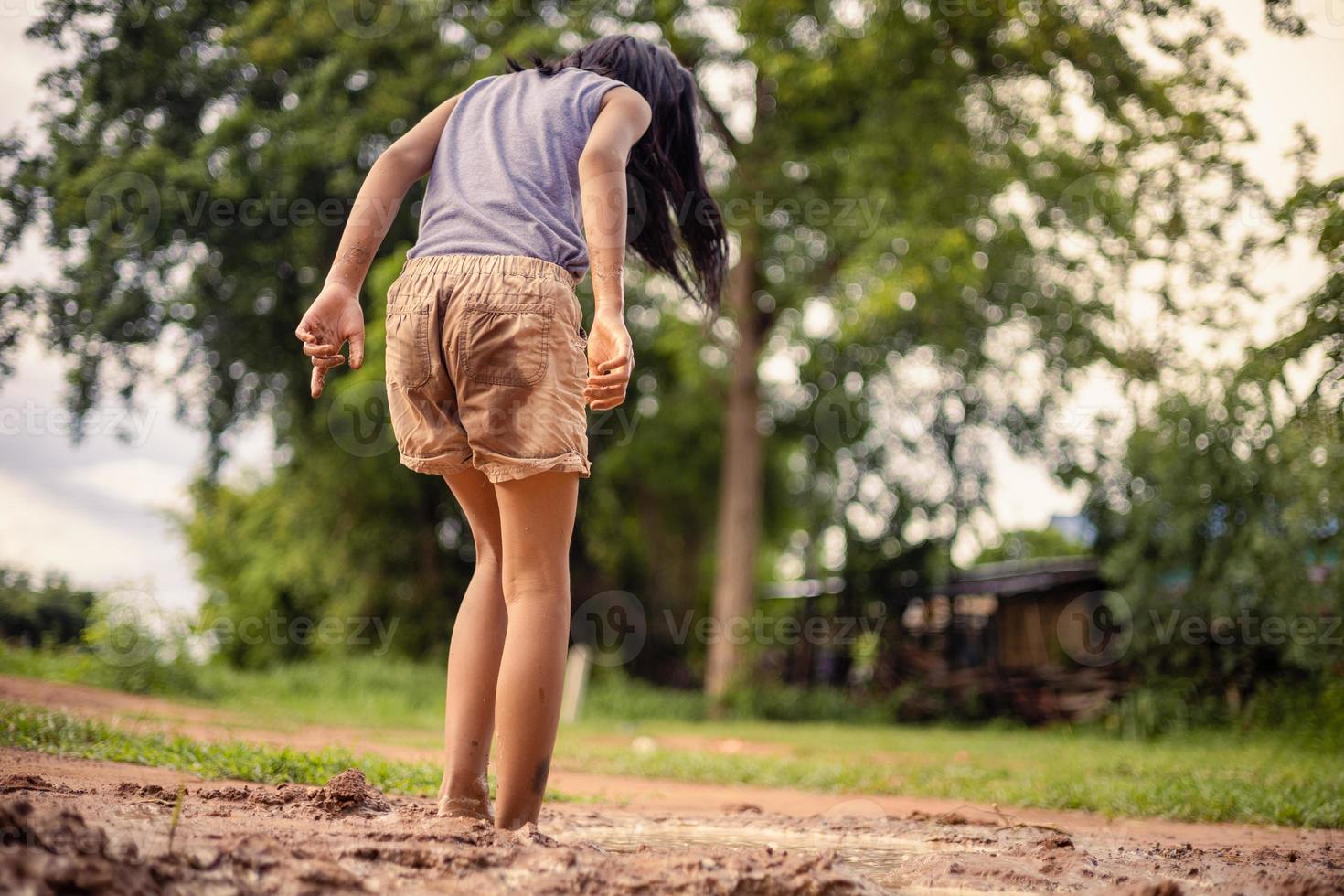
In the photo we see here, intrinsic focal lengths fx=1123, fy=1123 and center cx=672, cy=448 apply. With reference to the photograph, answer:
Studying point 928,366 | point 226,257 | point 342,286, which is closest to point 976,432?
point 928,366

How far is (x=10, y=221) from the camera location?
34.0ft

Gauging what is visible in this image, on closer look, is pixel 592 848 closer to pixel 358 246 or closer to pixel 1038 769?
pixel 358 246

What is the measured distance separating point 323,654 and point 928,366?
995 centimetres

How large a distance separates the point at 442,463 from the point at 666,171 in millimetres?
1096

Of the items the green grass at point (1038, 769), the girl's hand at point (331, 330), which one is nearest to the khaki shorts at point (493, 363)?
the girl's hand at point (331, 330)

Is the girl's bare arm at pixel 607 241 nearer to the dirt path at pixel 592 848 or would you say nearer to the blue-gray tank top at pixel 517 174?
the blue-gray tank top at pixel 517 174

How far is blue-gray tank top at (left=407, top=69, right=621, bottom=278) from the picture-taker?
254 centimetres

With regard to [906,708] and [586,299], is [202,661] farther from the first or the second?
[906,708]

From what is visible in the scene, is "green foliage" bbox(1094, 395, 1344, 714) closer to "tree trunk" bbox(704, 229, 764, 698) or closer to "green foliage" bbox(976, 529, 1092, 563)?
"green foliage" bbox(976, 529, 1092, 563)

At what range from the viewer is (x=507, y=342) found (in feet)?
7.94

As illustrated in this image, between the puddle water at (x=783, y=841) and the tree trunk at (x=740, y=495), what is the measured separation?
11.0 metres

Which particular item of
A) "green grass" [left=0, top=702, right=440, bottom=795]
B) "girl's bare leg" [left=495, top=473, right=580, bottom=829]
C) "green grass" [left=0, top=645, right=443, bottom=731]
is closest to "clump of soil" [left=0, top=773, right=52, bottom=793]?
"green grass" [left=0, top=702, right=440, bottom=795]

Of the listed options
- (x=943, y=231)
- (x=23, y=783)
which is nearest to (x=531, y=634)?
(x=23, y=783)

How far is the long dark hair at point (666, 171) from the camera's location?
297 centimetres
